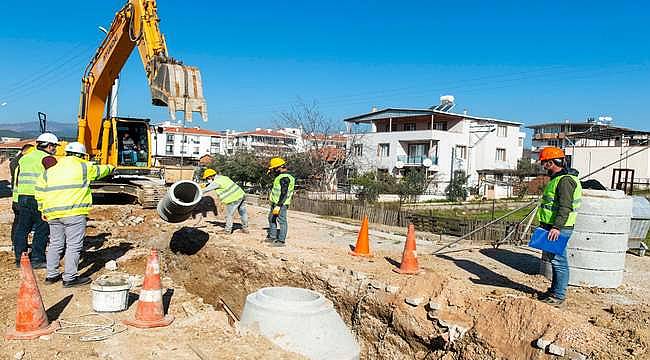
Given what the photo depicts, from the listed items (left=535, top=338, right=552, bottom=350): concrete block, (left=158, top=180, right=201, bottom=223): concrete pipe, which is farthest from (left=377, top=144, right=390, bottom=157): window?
(left=535, top=338, right=552, bottom=350): concrete block

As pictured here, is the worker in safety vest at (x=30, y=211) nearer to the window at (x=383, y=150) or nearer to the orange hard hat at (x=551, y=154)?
the orange hard hat at (x=551, y=154)

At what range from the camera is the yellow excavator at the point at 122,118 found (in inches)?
412

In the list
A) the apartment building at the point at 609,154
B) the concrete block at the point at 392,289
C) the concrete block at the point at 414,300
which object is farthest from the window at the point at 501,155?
the concrete block at the point at 414,300

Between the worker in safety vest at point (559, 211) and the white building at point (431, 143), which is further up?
the white building at point (431, 143)

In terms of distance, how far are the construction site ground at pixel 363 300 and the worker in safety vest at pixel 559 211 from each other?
0.25 meters

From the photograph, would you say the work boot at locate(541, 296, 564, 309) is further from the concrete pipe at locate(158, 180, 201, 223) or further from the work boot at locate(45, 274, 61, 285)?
the work boot at locate(45, 274, 61, 285)

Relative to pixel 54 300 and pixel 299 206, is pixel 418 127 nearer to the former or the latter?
pixel 299 206

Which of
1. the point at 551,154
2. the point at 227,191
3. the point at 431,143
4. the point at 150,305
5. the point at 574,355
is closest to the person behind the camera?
the point at 574,355

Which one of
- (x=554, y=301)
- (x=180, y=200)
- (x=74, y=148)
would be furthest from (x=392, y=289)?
(x=74, y=148)

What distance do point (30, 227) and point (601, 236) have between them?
7.60 meters

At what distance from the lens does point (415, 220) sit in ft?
50.0

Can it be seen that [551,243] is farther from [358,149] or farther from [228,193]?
[358,149]

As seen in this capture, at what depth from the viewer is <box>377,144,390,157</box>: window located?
139 feet

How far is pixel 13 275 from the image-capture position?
711 centimetres
